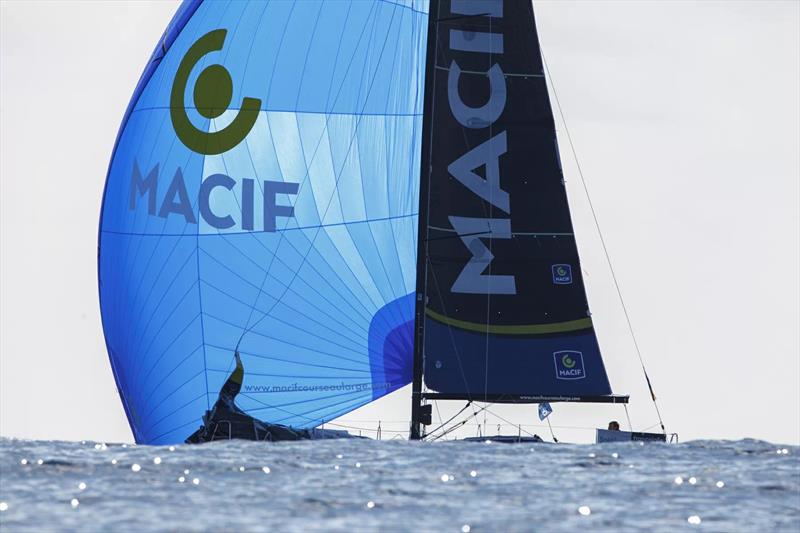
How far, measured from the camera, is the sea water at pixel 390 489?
15.5 metres

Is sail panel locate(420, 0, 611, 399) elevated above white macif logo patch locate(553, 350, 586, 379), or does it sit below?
above

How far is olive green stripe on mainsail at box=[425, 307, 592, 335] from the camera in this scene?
93.0ft

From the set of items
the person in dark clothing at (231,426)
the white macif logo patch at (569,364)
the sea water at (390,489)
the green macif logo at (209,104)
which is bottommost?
the sea water at (390,489)

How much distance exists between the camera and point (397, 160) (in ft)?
93.8

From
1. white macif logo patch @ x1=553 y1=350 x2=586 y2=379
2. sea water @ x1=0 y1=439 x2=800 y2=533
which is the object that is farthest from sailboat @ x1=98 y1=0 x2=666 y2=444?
sea water @ x1=0 y1=439 x2=800 y2=533

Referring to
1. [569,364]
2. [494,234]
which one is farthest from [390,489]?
[494,234]

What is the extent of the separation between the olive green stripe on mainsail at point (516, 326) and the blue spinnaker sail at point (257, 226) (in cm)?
62

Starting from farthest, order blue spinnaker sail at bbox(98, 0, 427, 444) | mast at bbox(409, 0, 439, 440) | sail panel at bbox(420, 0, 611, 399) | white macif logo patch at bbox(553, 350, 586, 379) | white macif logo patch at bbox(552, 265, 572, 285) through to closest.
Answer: white macif logo patch at bbox(552, 265, 572, 285), white macif logo patch at bbox(553, 350, 586, 379), sail panel at bbox(420, 0, 611, 399), mast at bbox(409, 0, 439, 440), blue spinnaker sail at bbox(98, 0, 427, 444)

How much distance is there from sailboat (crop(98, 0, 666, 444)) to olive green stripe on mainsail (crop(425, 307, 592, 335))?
0.03 meters

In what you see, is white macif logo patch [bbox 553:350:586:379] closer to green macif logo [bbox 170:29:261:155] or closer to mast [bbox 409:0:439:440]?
mast [bbox 409:0:439:440]

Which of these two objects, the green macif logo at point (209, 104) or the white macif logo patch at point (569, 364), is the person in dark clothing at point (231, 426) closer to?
the green macif logo at point (209, 104)

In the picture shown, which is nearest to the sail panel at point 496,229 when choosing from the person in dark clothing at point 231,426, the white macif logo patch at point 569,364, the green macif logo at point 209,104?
the white macif logo patch at point 569,364

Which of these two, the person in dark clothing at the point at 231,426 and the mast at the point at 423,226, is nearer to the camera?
the person in dark clothing at the point at 231,426

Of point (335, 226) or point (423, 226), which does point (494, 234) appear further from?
point (335, 226)
